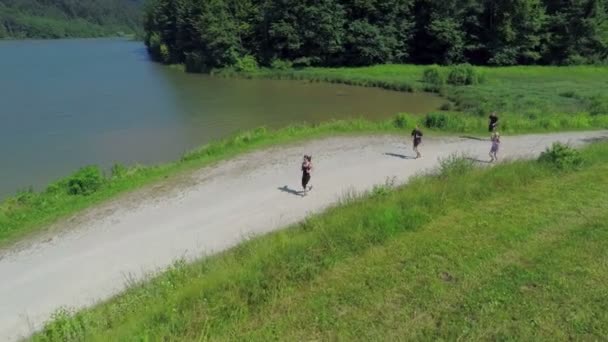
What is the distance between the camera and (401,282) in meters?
7.78

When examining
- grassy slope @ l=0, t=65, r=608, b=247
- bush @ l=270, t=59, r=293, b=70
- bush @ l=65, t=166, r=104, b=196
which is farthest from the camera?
bush @ l=270, t=59, r=293, b=70

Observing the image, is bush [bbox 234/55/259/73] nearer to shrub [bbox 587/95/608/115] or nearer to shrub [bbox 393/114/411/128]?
shrub [bbox 393/114/411/128]

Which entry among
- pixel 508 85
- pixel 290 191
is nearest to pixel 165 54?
pixel 508 85

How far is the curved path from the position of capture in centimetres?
1054

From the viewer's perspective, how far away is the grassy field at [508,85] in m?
30.4

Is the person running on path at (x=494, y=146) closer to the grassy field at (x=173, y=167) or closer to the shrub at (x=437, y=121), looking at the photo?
the grassy field at (x=173, y=167)

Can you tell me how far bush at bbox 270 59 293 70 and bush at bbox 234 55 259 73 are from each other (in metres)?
2.50

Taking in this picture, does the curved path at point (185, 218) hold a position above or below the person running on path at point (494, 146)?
below

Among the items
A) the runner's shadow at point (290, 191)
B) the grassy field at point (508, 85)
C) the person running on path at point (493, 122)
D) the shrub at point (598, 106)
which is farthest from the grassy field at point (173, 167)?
the runner's shadow at point (290, 191)

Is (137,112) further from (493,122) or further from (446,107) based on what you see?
(493,122)

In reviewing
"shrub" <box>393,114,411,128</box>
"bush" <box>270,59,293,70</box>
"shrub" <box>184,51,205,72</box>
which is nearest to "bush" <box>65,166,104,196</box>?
"shrub" <box>393,114,411,128</box>

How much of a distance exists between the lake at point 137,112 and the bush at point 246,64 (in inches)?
182

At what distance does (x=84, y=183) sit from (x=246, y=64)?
4920 cm

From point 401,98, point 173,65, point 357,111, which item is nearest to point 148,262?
point 357,111
